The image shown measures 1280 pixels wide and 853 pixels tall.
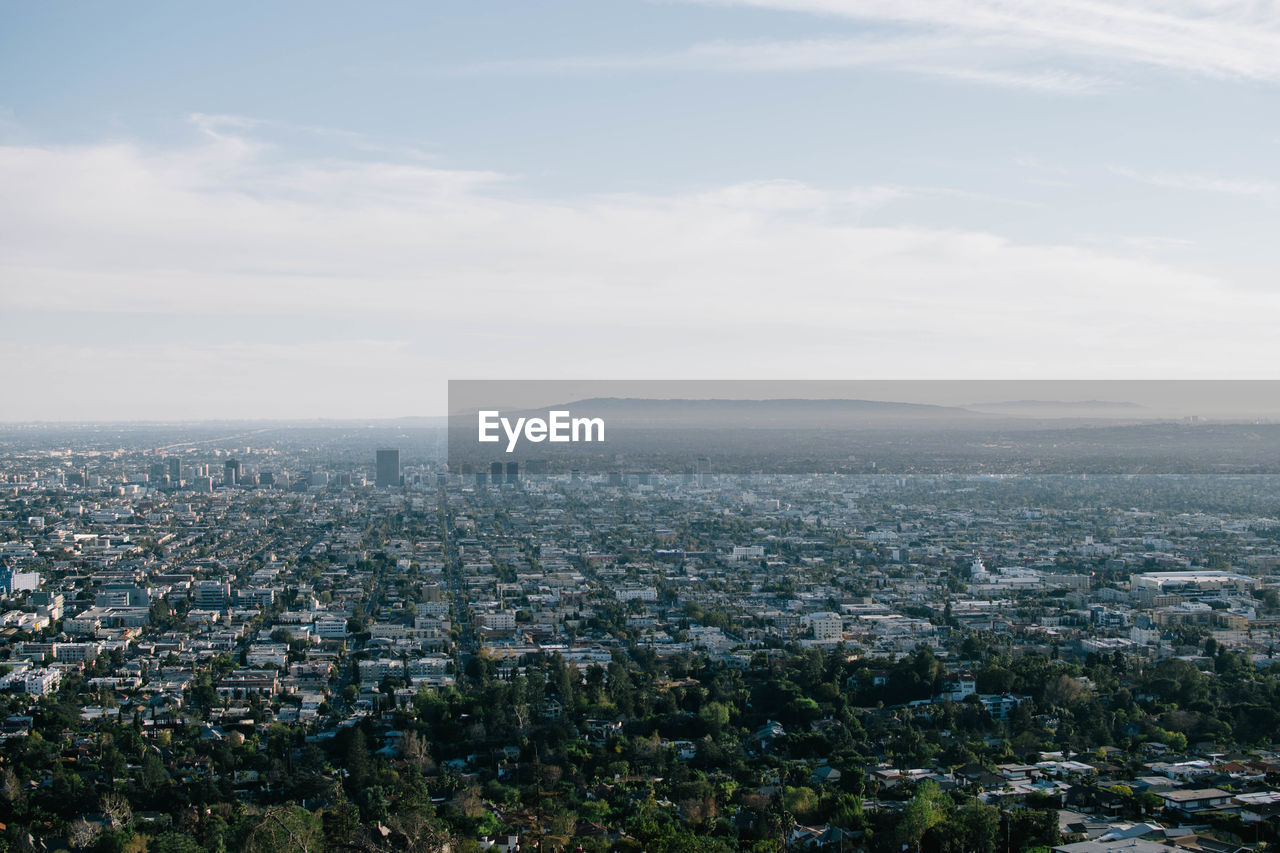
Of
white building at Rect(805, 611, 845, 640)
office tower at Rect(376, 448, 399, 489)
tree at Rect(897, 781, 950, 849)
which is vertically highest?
office tower at Rect(376, 448, 399, 489)

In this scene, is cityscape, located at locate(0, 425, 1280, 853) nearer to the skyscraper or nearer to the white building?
the white building

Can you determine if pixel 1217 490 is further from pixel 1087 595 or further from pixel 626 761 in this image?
pixel 626 761

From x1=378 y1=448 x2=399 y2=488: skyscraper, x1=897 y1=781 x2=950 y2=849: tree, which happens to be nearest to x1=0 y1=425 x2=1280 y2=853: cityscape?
x1=897 y1=781 x2=950 y2=849: tree

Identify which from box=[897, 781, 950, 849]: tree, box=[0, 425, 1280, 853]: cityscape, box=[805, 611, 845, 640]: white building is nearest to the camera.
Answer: box=[897, 781, 950, 849]: tree

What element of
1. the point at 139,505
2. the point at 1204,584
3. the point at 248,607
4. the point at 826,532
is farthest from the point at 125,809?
the point at 139,505

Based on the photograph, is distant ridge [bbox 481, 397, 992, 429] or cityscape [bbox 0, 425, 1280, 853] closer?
cityscape [bbox 0, 425, 1280, 853]

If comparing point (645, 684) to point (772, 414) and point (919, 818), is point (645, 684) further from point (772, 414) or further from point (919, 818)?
point (772, 414)

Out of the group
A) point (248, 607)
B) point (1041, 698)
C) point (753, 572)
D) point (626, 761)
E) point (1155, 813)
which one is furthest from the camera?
point (753, 572)
